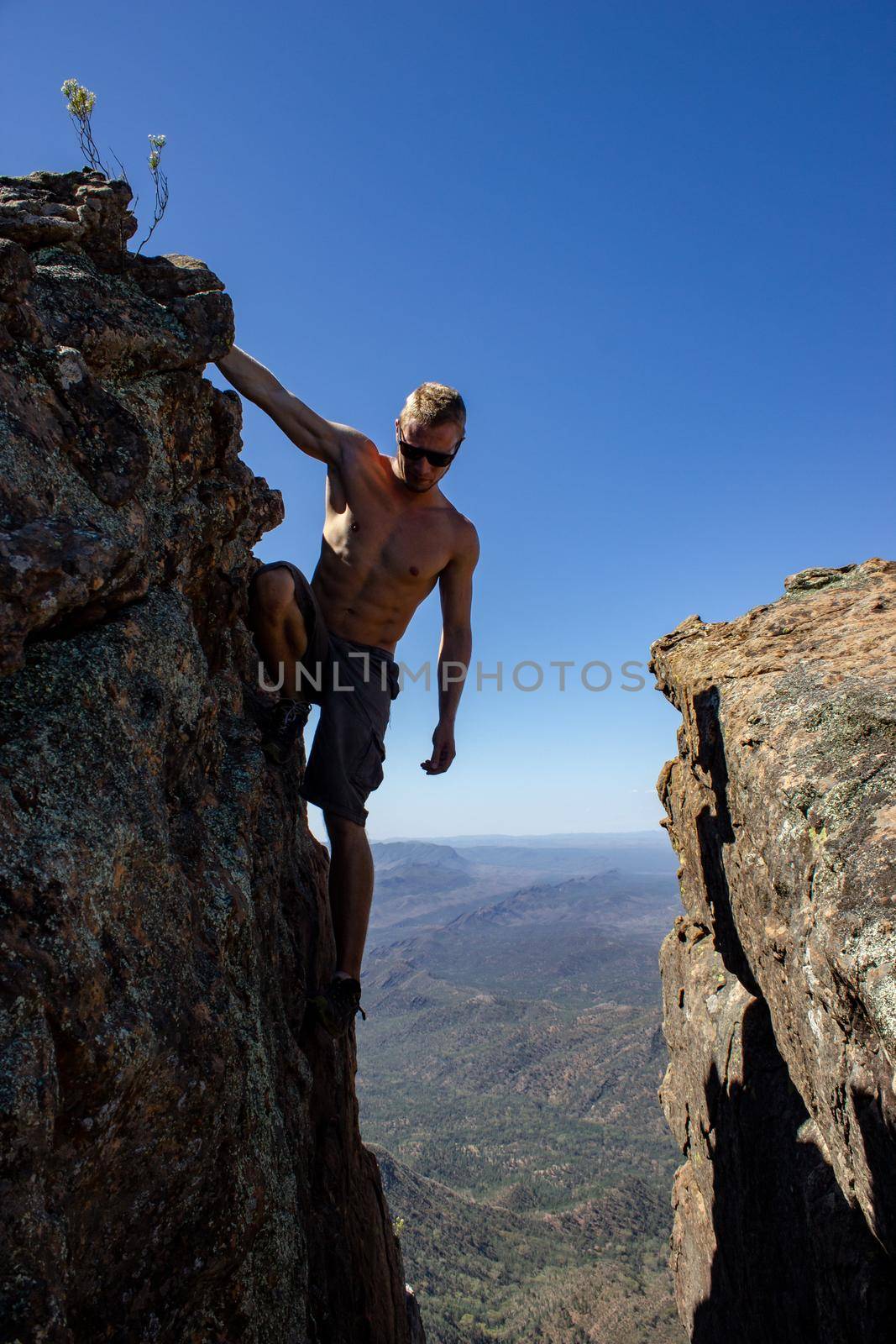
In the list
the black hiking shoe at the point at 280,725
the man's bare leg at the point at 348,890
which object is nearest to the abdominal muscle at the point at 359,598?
the black hiking shoe at the point at 280,725

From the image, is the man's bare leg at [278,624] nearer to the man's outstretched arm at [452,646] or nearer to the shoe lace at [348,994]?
the man's outstretched arm at [452,646]

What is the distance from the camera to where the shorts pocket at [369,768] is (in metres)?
7.99

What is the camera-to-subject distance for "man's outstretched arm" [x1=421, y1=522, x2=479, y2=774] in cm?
888

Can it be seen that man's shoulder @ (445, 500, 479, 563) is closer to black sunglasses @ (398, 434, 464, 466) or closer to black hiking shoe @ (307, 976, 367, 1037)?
black sunglasses @ (398, 434, 464, 466)

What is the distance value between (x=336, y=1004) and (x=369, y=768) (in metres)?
2.29

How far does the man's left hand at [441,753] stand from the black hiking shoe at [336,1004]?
94.9 inches

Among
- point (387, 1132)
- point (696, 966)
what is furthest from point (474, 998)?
point (696, 966)

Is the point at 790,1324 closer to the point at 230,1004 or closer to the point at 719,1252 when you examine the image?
the point at 719,1252

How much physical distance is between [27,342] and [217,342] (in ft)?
6.48

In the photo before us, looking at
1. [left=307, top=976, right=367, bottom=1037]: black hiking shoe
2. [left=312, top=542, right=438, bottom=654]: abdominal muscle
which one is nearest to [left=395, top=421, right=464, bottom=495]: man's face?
[left=312, top=542, right=438, bottom=654]: abdominal muscle

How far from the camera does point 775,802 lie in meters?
6.32

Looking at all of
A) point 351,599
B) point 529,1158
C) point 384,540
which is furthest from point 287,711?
point 529,1158

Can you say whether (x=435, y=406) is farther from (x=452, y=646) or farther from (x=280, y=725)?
(x=280, y=725)

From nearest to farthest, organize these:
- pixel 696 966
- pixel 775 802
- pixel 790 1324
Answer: pixel 775 802, pixel 790 1324, pixel 696 966
